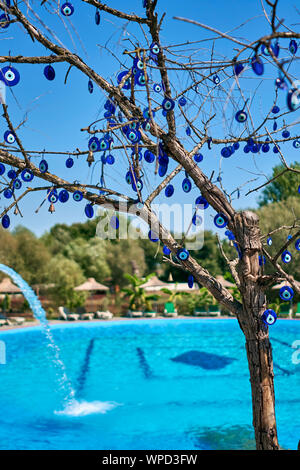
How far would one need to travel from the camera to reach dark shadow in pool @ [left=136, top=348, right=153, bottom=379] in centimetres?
1178

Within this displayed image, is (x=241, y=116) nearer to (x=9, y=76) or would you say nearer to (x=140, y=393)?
(x=9, y=76)

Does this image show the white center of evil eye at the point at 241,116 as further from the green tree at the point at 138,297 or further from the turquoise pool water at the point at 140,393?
the green tree at the point at 138,297

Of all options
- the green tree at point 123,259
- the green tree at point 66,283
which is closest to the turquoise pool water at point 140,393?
the green tree at point 66,283

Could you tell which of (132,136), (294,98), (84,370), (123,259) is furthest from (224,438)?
(123,259)

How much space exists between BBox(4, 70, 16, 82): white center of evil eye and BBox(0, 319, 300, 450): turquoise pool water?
579 centimetres

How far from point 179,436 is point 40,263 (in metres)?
24.2

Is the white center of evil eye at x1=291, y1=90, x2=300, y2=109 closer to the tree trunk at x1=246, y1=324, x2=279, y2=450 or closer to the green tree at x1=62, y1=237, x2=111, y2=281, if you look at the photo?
the tree trunk at x1=246, y1=324, x2=279, y2=450

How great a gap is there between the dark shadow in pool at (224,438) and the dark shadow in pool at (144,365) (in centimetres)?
402

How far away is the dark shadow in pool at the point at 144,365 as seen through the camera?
1178 cm

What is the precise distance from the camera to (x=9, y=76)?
8.90ft

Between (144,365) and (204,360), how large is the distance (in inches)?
64.2

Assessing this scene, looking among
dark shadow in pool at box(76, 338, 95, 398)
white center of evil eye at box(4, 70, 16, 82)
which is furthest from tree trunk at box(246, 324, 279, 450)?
dark shadow in pool at box(76, 338, 95, 398)
